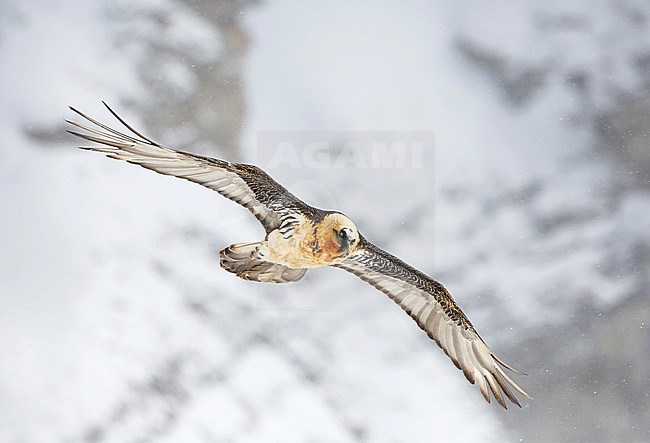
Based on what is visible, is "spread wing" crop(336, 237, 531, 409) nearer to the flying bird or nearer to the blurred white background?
the flying bird

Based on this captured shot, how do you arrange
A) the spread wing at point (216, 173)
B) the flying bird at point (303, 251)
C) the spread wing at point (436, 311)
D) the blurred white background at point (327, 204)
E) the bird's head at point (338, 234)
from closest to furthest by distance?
the spread wing at point (216, 173)
the flying bird at point (303, 251)
the bird's head at point (338, 234)
the spread wing at point (436, 311)
the blurred white background at point (327, 204)

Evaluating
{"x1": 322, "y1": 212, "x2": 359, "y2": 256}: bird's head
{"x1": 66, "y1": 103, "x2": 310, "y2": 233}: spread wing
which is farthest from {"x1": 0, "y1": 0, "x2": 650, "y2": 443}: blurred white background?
{"x1": 322, "y1": 212, "x2": 359, "y2": 256}: bird's head

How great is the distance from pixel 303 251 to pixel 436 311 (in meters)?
0.73

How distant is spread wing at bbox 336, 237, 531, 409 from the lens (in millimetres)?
3279

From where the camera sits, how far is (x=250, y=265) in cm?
307

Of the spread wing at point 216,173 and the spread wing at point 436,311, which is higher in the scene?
the spread wing at point 216,173

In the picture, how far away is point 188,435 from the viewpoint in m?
4.99

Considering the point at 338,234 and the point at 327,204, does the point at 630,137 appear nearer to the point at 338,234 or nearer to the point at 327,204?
the point at 327,204

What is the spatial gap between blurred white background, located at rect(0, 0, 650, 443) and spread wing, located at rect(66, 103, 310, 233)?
5.06 feet

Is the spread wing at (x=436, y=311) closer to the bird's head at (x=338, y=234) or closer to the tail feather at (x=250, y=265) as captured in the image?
the bird's head at (x=338, y=234)

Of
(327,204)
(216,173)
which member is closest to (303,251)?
(216,173)

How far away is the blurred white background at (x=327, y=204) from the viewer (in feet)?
14.9

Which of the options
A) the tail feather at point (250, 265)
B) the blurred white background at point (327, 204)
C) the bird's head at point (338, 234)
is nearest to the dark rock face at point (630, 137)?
the blurred white background at point (327, 204)

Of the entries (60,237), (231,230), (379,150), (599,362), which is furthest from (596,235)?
(60,237)
